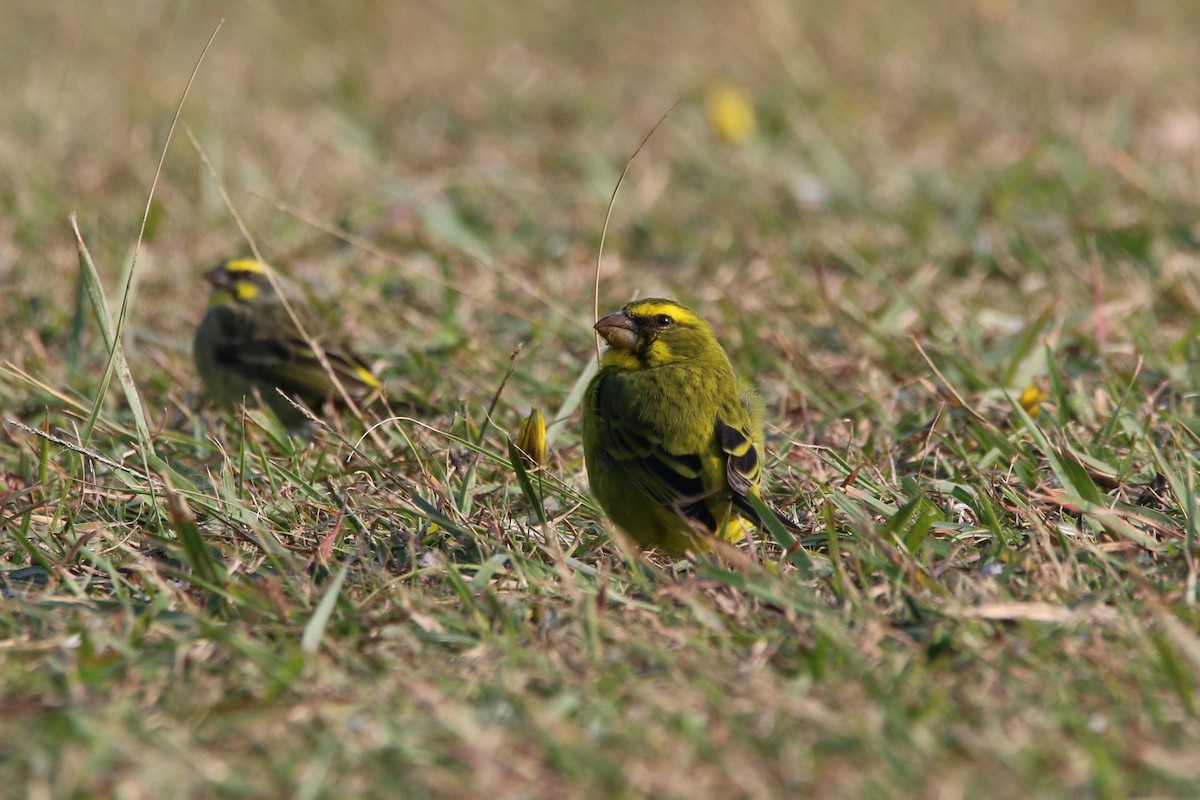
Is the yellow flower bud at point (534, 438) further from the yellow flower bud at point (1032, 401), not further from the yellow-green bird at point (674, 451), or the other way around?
the yellow flower bud at point (1032, 401)

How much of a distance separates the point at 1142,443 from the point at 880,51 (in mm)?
5846

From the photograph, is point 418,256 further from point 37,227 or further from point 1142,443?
point 1142,443

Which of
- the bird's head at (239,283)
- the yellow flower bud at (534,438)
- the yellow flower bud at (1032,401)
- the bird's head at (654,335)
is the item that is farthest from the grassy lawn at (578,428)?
the bird's head at (654,335)

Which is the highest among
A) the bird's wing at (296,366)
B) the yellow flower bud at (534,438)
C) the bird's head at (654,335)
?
the bird's head at (654,335)

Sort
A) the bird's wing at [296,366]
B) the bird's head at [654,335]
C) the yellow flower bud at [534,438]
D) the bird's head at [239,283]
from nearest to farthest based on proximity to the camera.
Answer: the yellow flower bud at [534,438] < the bird's head at [654,335] < the bird's wing at [296,366] < the bird's head at [239,283]

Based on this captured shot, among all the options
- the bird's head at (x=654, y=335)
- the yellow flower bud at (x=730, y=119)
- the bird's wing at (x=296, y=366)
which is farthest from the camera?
the yellow flower bud at (x=730, y=119)

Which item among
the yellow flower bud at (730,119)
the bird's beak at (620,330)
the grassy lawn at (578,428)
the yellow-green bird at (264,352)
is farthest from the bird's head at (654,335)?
the yellow flower bud at (730,119)

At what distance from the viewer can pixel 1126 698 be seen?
267cm

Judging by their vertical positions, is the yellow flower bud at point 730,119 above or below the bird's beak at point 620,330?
above

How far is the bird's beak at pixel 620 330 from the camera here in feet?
13.7

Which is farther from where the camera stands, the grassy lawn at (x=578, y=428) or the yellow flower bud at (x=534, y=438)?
the yellow flower bud at (x=534, y=438)

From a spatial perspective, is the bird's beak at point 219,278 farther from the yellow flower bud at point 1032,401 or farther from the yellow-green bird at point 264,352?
the yellow flower bud at point 1032,401

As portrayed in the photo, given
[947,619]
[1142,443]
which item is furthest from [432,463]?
[1142,443]

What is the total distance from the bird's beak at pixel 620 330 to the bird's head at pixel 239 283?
75.5 inches
